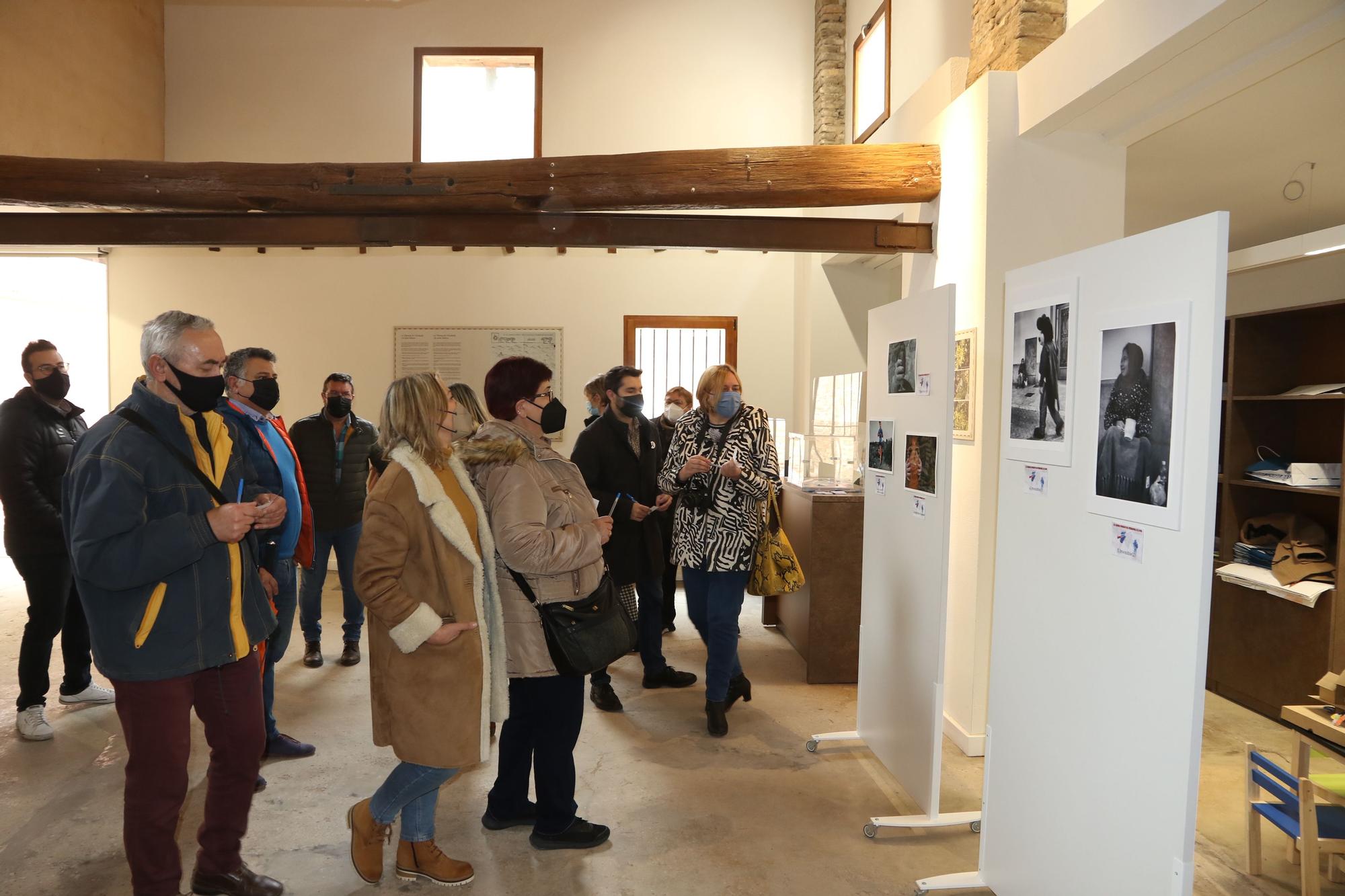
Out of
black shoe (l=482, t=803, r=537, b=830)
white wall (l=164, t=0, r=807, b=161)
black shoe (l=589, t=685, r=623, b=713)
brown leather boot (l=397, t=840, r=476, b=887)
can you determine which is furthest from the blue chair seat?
white wall (l=164, t=0, r=807, b=161)

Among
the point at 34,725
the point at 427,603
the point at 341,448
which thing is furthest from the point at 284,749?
the point at 427,603

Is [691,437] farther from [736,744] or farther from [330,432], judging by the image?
[330,432]

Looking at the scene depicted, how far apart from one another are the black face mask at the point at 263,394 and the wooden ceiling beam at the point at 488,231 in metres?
1.55

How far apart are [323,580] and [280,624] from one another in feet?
4.07

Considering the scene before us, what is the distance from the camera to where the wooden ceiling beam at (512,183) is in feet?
14.8

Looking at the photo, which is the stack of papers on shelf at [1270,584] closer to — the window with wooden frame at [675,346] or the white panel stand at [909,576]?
the white panel stand at [909,576]

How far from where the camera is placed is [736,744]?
Result: 13.1 feet

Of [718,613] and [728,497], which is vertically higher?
[728,497]

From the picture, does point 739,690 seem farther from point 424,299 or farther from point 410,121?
point 410,121

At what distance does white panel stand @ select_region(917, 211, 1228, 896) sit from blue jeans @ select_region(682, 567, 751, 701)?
4.65 feet

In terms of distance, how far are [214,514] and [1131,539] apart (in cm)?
229

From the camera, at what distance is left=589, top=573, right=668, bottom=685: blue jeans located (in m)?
4.69

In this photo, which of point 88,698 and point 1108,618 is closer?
point 1108,618

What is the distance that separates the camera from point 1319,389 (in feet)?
14.3
